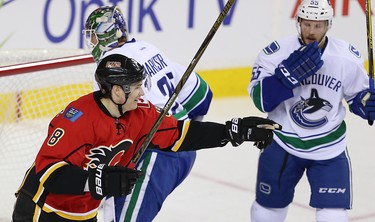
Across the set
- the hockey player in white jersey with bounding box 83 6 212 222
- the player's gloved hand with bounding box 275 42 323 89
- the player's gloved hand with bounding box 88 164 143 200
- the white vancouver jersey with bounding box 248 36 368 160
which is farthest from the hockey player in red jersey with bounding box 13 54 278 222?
the white vancouver jersey with bounding box 248 36 368 160

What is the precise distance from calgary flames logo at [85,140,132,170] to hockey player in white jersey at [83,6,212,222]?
1.21ft

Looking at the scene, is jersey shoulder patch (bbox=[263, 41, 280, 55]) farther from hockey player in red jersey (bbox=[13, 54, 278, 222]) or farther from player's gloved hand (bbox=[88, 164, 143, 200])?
player's gloved hand (bbox=[88, 164, 143, 200])

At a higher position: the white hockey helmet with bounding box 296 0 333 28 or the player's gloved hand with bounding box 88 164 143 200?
the white hockey helmet with bounding box 296 0 333 28

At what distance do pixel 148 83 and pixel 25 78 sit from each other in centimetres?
110

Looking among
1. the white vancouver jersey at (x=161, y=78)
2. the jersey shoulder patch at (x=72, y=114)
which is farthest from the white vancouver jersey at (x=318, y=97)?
the jersey shoulder patch at (x=72, y=114)

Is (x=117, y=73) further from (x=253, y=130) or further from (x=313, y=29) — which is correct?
Result: (x=313, y=29)

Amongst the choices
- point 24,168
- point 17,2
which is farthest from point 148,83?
point 17,2

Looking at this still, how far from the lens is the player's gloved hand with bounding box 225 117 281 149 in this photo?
3.06 metres

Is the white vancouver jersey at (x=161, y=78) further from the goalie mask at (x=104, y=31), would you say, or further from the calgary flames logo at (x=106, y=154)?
the calgary flames logo at (x=106, y=154)

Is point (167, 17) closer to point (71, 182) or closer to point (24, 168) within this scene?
point (24, 168)

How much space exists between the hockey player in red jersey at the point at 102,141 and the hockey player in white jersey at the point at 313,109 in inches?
25.5

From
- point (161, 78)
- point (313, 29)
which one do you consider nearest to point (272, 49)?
point (313, 29)

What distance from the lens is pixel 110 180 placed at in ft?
9.02

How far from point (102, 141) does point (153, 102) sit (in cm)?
52
